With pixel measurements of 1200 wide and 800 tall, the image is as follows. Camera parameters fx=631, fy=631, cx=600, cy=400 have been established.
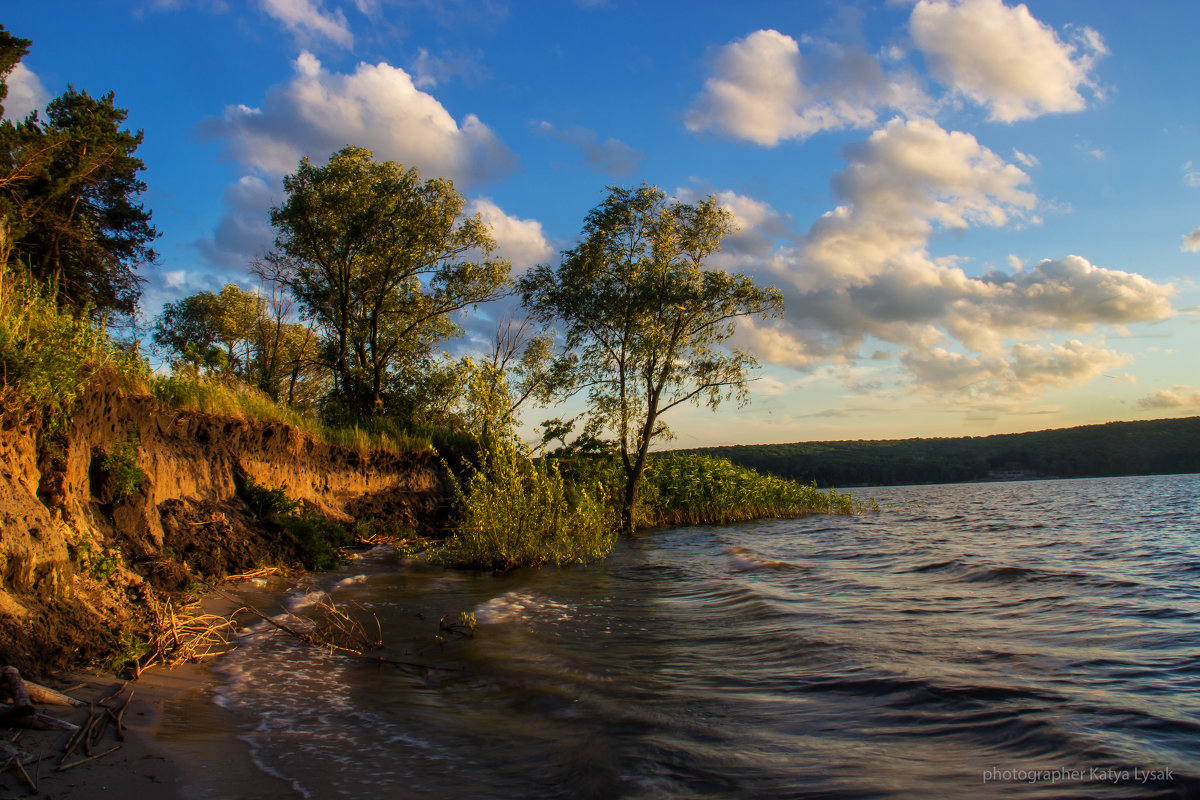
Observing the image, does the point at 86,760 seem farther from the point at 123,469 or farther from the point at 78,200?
the point at 78,200

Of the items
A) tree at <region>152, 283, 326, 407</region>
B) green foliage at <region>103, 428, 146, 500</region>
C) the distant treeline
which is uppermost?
tree at <region>152, 283, 326, 407</region>

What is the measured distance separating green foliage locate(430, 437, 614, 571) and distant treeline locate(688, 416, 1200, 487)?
253ft

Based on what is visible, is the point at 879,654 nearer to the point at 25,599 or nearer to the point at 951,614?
the point at 951,614

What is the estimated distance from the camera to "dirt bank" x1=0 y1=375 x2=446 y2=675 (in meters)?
5.53

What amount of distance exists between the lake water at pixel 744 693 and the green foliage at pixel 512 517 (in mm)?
1184

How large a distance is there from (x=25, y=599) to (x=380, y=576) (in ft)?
23.0

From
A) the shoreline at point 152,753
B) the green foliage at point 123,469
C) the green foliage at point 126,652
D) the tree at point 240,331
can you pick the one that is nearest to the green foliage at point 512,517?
the green foliage at point 123,469

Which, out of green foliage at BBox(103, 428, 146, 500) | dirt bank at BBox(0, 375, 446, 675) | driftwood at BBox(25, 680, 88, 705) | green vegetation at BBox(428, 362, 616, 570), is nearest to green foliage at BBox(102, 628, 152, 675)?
dirt bank at BBox(0, 375, 446, 675)

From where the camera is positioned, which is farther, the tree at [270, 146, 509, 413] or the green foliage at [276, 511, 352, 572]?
the tree at [270, 146, 509, 413]

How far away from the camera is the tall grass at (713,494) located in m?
27.2

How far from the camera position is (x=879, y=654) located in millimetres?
7164

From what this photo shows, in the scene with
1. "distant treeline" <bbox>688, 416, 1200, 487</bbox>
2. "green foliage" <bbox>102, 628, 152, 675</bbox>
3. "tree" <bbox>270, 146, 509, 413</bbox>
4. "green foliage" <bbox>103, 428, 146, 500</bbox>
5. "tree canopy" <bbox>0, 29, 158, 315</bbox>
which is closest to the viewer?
"green foliage" <bbox>102, 628, 152, 675</bbox>

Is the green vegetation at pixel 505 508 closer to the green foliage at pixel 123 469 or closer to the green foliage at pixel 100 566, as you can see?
the green foliage at pixel 123 469

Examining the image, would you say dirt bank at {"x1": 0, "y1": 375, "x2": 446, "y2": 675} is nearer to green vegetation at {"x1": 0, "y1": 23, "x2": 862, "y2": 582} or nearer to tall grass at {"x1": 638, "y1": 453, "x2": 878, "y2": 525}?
green vegetation at {"x1": 0, "y1": 23, "x2": 862, "y2": 582}
